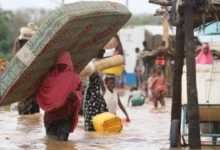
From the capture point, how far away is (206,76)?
1213cm

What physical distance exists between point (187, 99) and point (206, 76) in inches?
37.9

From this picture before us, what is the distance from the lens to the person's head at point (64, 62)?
12.5 metres

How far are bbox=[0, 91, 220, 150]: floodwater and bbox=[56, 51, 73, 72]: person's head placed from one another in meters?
1.15

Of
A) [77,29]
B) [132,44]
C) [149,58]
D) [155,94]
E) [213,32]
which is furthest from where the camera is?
[132,44]

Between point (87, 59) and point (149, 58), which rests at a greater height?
point (87, 59)

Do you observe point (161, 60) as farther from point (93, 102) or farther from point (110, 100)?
point (93, 102)

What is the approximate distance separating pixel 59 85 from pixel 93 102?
2476 mm

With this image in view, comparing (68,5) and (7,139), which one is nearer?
(68,5)

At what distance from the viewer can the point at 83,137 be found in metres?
13.7

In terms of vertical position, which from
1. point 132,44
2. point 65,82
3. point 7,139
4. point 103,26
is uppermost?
point 103,26

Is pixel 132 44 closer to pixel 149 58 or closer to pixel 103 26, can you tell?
pixel 149 58

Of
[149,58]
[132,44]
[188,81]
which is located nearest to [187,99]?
[188,81]

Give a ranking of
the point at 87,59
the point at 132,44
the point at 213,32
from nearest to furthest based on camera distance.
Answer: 1. the point at 87,59
2. the point at 213,32
3. the point at 132,44

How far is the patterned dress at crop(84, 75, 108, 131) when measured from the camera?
1490 centimetres
